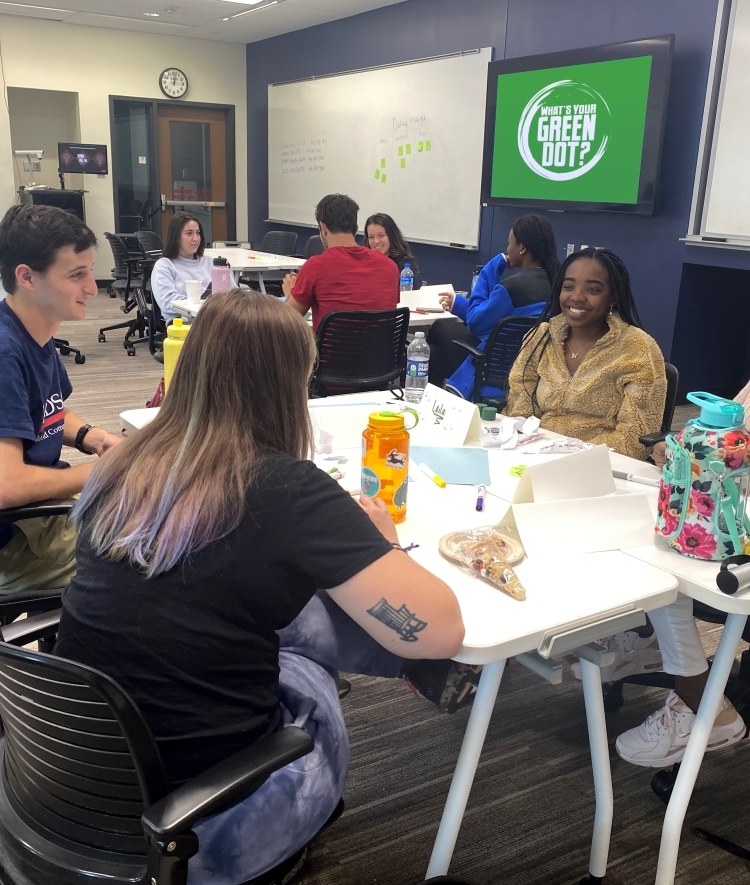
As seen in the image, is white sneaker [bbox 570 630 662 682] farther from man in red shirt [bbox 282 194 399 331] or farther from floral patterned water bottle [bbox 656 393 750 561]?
man in red shirt [bbox 282 194 399 331]

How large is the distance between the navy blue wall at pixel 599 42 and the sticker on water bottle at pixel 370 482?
3887mm

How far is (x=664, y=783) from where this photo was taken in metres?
1.89

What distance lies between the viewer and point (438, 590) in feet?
3.74

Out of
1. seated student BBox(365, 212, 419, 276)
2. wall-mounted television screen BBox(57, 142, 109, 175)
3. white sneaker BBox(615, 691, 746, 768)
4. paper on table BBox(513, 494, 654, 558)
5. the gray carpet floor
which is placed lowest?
the gray carpet floor

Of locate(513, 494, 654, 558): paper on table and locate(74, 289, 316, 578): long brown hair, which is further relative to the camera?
locate(513, 494, 654, 558): paper on table

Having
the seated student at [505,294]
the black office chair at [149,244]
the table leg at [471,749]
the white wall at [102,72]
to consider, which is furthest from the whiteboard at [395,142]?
the table leg at [471,749]

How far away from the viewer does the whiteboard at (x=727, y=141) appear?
4.42 meters

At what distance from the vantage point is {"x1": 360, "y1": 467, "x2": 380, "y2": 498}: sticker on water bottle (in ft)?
5.09

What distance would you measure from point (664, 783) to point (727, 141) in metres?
3.87

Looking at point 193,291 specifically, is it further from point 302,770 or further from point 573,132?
point 302,770

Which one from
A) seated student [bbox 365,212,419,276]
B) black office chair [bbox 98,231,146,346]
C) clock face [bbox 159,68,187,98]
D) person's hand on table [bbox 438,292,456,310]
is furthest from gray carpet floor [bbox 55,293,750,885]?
clock face [bbox 159,68,187,98]

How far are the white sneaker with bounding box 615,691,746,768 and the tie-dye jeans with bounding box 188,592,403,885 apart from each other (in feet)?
2.73

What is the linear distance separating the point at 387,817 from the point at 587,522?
860mm

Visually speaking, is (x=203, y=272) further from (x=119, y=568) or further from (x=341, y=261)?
A: (x=119, y=568)
